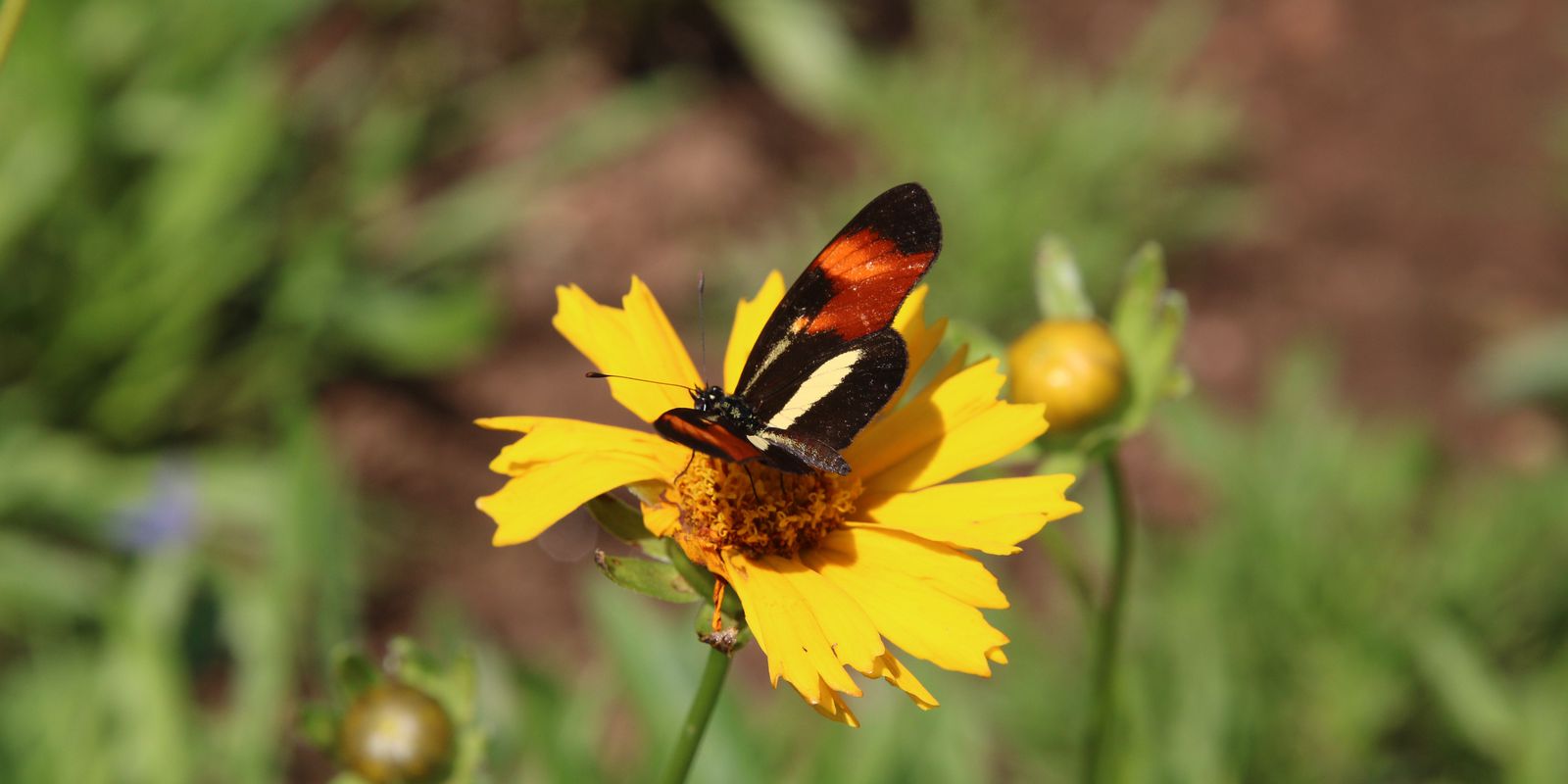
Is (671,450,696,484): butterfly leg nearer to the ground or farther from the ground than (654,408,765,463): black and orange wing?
farther from the ground

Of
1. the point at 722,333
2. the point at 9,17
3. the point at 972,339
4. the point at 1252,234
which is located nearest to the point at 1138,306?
the point at 972,339

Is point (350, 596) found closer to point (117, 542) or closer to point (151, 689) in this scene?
point (151, 689)

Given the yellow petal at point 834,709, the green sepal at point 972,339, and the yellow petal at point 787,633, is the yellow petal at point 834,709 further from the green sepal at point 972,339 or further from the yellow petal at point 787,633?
the green sepal at point 972,339

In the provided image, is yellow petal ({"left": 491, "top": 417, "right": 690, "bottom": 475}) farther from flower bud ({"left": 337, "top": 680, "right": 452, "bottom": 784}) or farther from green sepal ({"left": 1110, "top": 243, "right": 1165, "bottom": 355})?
green sepal ({"left": 1110, "top": 243, "right": 1165, "bottom": 355})

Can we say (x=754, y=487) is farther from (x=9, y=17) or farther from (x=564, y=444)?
(x=9, y=17)

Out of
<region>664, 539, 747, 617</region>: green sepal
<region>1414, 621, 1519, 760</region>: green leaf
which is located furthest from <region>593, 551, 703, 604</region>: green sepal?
<region>1414, 621, 1519, 760</region>: green leaf

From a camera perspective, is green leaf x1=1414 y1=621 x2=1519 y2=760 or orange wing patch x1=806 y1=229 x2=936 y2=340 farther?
green leaf x1=1414 y1=621 x2=1519 y2=760

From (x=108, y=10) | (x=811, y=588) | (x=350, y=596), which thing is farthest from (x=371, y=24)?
(x=811, y=588)
